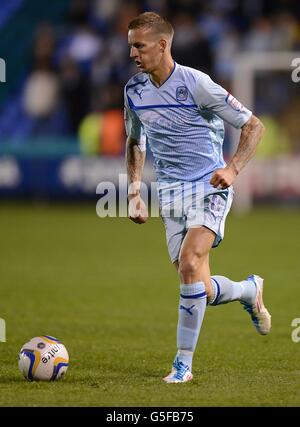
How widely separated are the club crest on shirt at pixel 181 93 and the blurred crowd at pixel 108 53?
11958 mm

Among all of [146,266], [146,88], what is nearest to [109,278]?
[146,266]

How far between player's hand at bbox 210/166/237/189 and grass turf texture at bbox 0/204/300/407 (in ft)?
3.56

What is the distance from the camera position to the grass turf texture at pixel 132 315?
5.44 m

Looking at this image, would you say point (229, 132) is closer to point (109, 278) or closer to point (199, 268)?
point (109, 278)

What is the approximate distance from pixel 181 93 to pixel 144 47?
342 millimetres

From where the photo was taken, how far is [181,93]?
5.95 meters

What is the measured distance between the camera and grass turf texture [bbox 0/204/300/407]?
5.44 m

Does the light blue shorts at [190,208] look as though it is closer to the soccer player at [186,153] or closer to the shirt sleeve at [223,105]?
the soccer player at [186,153]

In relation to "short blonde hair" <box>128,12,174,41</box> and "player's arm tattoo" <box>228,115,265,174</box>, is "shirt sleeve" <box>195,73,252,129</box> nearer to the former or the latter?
"player's arm tattoo" <box>228,115,265,174</box>

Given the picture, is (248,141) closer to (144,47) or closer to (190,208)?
(190,208)

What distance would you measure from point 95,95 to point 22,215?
335 cm
